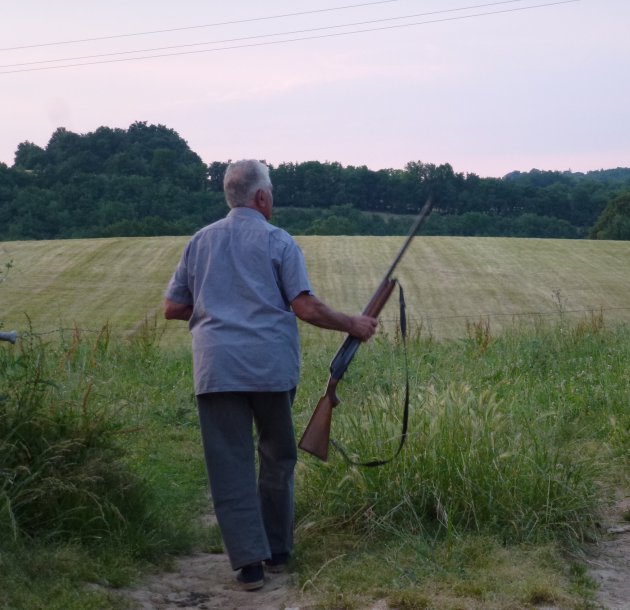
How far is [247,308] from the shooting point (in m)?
4.53

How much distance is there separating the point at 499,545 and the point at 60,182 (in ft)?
206

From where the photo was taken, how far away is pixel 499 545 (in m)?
4.66

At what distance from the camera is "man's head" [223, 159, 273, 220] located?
472 centimetres

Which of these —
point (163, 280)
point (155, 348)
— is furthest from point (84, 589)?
point (163, 280)

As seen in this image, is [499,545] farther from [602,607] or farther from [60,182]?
[60,182]

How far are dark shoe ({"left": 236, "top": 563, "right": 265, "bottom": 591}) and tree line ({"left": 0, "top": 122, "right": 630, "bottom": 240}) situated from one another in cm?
3760

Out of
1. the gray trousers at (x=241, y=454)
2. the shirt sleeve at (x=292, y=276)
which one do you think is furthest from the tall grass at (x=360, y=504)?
the shirt sleeve at (x=292, y=276)

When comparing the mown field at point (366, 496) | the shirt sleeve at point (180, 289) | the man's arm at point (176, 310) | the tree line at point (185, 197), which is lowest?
the mown field at point (366, 496)

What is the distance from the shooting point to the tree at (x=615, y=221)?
67688 millimetres

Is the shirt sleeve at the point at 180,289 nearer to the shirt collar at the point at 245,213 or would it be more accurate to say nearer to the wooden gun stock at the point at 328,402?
the shirt collar at the point at 245,213

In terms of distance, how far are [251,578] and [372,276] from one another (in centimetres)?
3893

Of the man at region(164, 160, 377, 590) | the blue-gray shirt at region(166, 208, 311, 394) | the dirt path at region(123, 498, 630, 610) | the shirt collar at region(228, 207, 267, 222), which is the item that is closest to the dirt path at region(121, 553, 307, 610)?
the dirt path at region(123, 498, 630, 610)

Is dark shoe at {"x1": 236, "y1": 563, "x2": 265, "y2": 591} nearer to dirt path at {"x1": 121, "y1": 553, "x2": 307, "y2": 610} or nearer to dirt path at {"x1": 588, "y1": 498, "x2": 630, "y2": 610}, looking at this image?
dirt path at {"x1": 121, "y1": 553, "x2": 307, "y2": 610}

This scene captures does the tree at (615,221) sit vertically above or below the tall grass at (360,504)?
above
